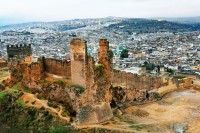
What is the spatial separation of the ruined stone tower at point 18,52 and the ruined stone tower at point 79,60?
33.1 ft

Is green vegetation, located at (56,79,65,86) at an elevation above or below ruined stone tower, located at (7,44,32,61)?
below

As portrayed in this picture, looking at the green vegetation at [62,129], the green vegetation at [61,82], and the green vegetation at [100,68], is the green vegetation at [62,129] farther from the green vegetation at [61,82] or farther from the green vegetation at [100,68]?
the green vegetation at [100,68]

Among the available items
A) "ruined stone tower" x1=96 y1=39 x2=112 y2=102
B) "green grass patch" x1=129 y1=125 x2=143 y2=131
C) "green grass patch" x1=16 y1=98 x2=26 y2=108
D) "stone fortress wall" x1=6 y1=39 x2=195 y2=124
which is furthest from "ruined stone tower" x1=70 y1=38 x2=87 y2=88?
"green grass patch" x1=129 y1=125 x2=143 y2=131

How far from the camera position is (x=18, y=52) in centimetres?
4456

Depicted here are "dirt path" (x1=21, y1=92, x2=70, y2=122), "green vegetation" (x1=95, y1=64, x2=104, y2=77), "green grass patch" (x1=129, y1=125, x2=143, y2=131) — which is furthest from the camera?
"green vegetation" (x1=95, y1=64, x2=104, y2=77)

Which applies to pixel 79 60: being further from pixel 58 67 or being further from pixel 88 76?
pixel 58 67

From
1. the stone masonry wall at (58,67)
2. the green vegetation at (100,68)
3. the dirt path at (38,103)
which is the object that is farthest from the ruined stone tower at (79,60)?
the stone masonry wall at (58,67)

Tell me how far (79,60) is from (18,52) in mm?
11915

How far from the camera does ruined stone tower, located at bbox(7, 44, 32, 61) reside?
43.9m

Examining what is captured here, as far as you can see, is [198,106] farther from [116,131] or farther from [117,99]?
[116,131]

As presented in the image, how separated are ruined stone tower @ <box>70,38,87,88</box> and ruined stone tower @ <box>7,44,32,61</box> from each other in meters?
10.1

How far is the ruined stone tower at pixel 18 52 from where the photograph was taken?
4392 cm

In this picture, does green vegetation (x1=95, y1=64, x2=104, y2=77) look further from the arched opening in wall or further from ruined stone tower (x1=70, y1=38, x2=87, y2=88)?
the arched opening in wall

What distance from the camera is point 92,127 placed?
33.1 meters
